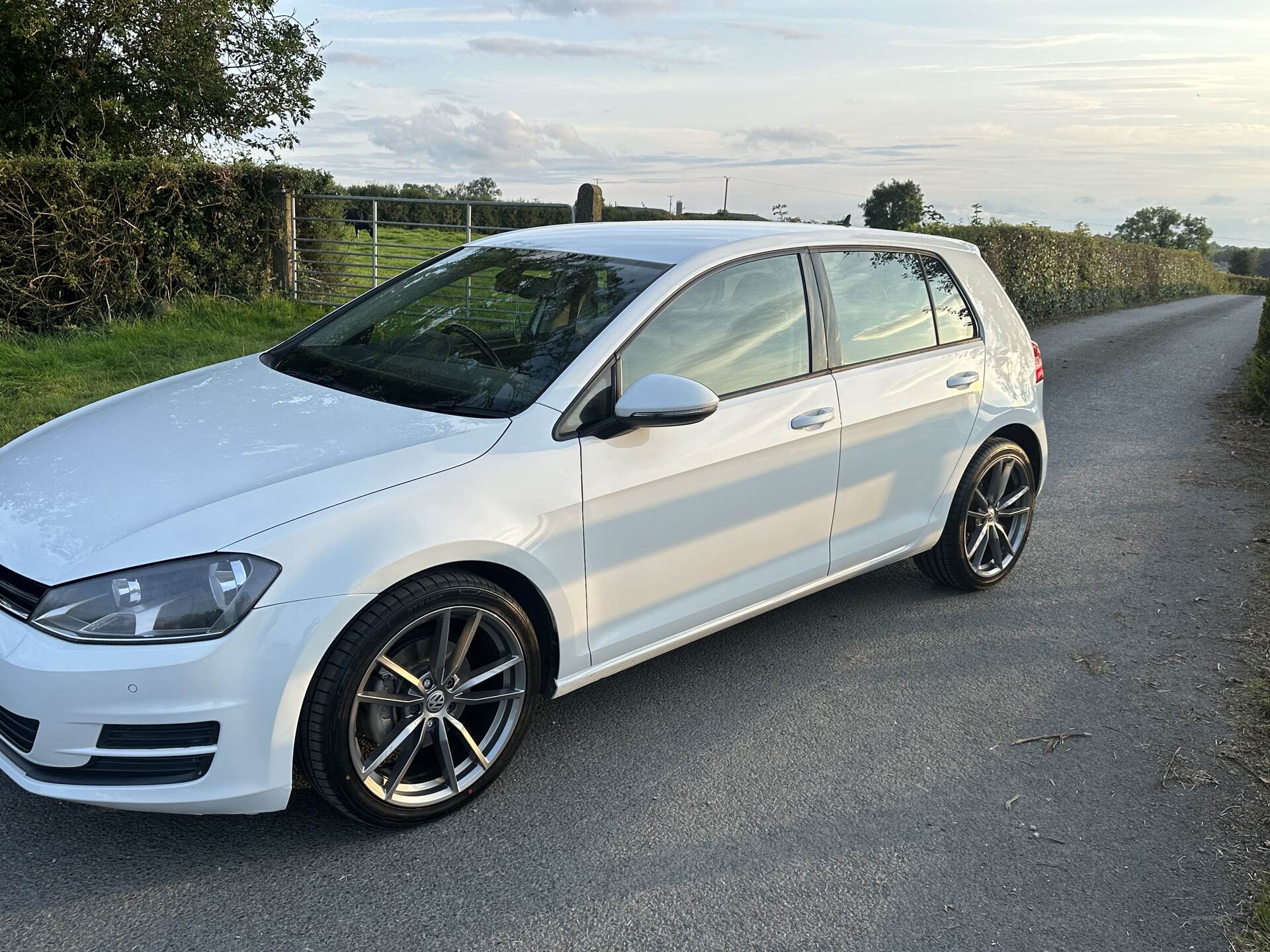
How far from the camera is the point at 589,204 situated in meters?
11.2

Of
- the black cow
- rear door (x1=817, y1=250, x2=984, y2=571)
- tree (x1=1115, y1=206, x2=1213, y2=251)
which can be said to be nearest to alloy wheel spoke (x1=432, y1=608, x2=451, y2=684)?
rear door (x1=817, y1=250, x2=984, y2=571)

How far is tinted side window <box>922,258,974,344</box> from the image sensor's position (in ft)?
15.4

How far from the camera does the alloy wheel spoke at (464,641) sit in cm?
306

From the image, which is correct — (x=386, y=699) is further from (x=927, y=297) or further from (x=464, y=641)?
(x=927, y=297)

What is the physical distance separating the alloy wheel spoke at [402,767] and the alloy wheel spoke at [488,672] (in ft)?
0.57

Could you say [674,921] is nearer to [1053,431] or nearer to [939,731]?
[939,731]

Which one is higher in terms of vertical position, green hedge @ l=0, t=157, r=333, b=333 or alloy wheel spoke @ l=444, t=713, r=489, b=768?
green hedge @ l=0, t=157, r=333, b=333

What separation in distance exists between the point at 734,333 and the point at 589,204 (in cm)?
783

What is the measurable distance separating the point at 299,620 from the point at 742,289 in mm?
2046

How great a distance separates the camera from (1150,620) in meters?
4.86

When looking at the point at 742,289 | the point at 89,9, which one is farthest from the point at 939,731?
the point at 89,9

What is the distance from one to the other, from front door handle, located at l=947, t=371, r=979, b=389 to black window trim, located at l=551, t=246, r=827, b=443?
32.3 inches

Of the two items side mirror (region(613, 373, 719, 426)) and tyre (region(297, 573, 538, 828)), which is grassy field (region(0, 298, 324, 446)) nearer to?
tyre (region(297, 573, 538, 828))

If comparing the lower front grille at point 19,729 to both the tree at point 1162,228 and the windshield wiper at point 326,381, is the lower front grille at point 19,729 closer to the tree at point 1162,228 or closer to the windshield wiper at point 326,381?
the windshield wiper at point 326,381
